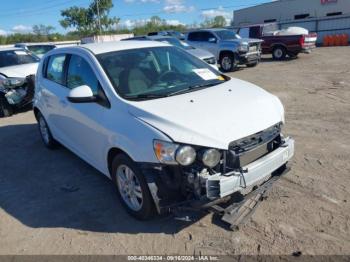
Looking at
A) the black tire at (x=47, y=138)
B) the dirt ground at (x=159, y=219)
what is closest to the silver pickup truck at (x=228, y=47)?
the dirt ground at (x=159, y=219)

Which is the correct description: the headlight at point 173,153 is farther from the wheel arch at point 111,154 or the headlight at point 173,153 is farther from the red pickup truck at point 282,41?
the red pickup truck at point 282,41

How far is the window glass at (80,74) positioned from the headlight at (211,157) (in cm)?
161

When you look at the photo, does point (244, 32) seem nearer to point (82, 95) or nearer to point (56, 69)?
point (56, 69)

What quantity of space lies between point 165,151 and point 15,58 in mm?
8936

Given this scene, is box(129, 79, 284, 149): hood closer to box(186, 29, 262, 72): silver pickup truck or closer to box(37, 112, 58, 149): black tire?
box(37, 112, 58, 149): black tire

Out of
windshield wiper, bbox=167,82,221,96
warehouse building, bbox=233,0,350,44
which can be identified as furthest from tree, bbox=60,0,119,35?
windshield wiper, bbox=167,82,221,96

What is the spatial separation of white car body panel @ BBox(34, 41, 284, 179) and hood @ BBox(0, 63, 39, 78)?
538cm

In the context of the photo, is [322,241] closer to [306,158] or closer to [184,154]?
[184,154]

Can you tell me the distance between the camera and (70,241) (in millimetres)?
3496

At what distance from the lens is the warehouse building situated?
28812mm

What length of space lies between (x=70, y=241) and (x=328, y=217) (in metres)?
2.64

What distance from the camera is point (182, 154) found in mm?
3027

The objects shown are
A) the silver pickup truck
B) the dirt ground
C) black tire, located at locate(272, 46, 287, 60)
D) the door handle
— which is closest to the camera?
the dirt ground

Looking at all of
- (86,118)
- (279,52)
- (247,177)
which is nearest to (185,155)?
(247,177)
